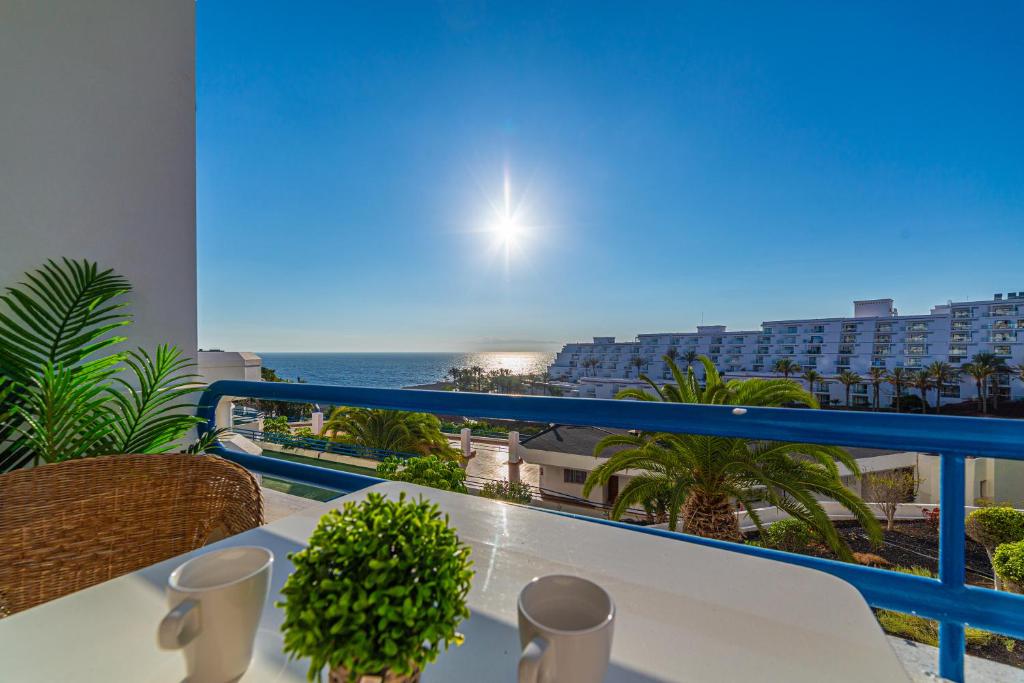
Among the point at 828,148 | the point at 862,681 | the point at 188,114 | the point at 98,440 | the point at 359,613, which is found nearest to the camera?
the point at 359,613

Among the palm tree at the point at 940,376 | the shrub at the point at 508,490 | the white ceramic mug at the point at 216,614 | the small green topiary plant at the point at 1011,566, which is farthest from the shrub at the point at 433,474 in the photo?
the palm tree at the point at 940,376

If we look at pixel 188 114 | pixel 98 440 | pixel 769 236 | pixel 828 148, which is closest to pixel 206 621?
pixel 98 440

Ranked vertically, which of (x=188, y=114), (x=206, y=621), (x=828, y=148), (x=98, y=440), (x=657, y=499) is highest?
(x=828, y=148)

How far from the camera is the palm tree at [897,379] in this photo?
58.7 ft

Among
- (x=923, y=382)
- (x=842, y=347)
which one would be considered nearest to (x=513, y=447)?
(x=923, y=382)

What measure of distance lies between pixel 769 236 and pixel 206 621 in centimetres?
3290

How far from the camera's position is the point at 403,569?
1.18 feet

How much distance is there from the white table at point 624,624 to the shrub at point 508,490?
323 centimetres

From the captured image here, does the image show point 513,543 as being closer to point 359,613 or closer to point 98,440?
point 359,613

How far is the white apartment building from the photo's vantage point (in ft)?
58.3

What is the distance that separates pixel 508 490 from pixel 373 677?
4.01 meters

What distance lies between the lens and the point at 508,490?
13.7ft

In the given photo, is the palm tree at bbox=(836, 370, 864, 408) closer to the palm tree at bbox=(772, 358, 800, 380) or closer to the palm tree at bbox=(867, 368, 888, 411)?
the palm tree at bbox=(867, 368, 888, 411)

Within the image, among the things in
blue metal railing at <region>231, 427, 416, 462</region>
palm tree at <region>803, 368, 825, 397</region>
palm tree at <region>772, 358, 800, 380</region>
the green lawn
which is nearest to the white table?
the green lawn
